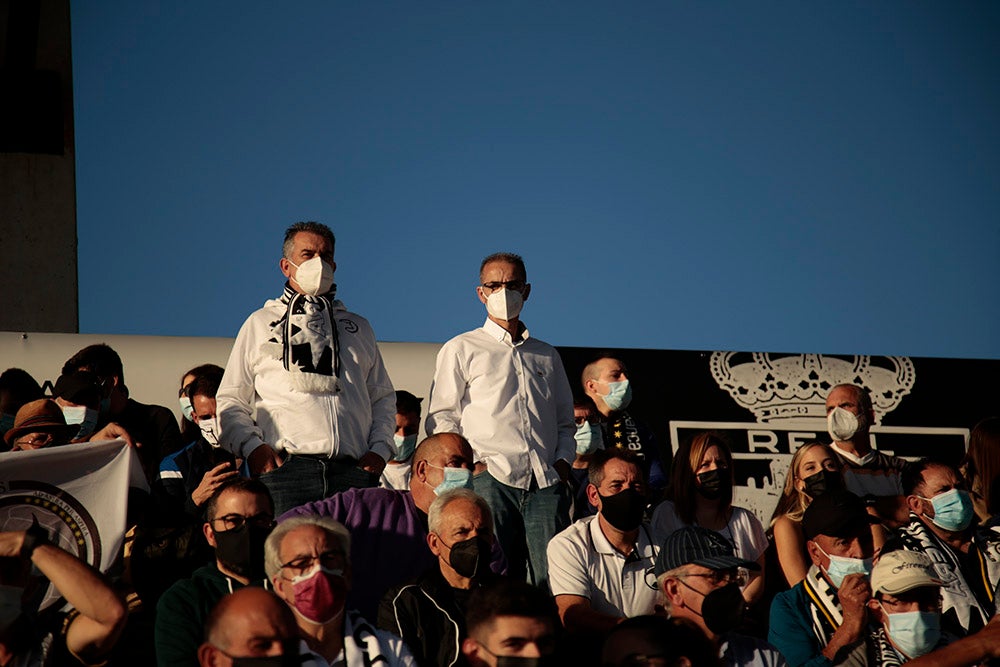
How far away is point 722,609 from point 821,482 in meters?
2.17

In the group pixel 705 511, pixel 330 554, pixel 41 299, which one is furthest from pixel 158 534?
pixel 41 299

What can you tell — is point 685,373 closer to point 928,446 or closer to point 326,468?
point 928,446

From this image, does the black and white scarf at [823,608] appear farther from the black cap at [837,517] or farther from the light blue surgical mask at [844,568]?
the black cap at [837,517]

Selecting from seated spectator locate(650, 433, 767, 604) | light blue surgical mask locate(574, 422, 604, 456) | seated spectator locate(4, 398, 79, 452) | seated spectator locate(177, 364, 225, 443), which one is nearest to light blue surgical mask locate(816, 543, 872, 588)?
seated spectator locate(650, 433, 767, 604)

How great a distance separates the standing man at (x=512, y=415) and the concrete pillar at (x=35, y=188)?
23.9ft

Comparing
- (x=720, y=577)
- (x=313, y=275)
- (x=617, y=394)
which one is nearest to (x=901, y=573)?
(x=720, y=577)

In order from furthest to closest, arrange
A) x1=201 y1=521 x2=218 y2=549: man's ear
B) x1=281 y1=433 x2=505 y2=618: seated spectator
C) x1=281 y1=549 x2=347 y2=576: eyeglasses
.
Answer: x1=281 y1=433 x2=505 y2=618: seated spectator
x1=201 y1=521 x2=218 y2=549: man's ear
x1=281 y1=549 x2=347 y2=576: eyeglasses

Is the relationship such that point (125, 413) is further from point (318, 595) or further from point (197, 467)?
point (318, 595)

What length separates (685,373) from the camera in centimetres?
977

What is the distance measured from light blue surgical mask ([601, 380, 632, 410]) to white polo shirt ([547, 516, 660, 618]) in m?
1.62

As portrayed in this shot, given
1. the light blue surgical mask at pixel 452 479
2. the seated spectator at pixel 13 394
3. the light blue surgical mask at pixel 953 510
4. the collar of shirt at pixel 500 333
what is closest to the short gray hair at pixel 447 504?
the light blue surgical mask at pixel 452 479

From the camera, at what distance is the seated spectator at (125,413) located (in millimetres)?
7281

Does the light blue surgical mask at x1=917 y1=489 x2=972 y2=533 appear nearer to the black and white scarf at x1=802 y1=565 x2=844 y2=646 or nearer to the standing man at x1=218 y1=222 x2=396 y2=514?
the black and white scarf at x1=802 y1=565 x2=844 y2=646

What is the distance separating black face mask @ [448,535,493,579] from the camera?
17.9 feet
